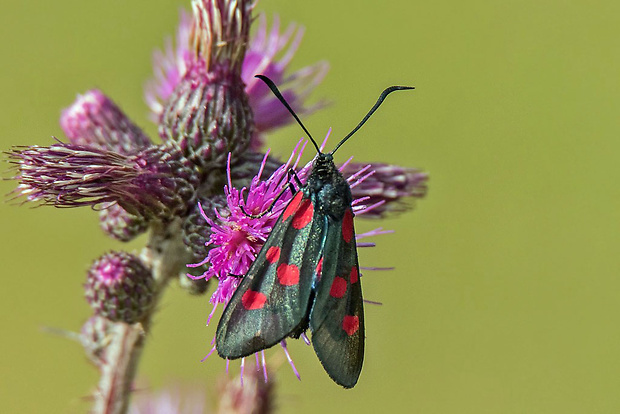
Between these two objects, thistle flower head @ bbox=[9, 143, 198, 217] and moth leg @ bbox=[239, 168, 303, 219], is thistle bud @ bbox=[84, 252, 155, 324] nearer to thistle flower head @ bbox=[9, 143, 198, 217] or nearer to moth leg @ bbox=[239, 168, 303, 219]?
thistle flower head @ bbox=[9, 143, 198, 217]

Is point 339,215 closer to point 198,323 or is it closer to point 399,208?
point 399,208

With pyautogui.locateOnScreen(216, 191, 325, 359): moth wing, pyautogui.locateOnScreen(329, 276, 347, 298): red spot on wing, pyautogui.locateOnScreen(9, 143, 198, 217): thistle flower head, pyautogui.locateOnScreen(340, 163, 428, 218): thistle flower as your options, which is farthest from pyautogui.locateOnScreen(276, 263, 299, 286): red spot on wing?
pyautogui.locateOnScreen(340, 163, 428, 218): thistle flower

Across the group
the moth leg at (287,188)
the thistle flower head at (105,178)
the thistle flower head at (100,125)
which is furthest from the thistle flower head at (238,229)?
the thistle flower head at (100,125)

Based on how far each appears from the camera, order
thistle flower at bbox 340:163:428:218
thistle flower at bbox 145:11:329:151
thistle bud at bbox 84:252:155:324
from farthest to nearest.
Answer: thistle flower at bbox 145:11:329:151
thistle flower at bbox 340:163:428:218
thistle bud at bbox 84:252:155:324

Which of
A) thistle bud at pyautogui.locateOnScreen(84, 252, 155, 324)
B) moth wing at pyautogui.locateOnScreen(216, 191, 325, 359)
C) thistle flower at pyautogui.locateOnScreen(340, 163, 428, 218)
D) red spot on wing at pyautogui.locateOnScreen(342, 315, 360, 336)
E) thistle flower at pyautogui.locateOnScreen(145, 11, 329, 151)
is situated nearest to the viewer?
moth wing at pyautogui.locateOnScreen(216, 191, 325, 359)

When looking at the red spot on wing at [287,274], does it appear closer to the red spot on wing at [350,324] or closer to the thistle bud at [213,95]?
the red spot on wing at [350,324]

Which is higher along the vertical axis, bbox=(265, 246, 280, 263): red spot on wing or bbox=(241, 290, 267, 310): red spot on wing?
bbox=(265, 246, 280, 263): red spot on wing

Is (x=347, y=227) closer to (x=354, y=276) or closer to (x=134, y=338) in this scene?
(x=354, y=276)
